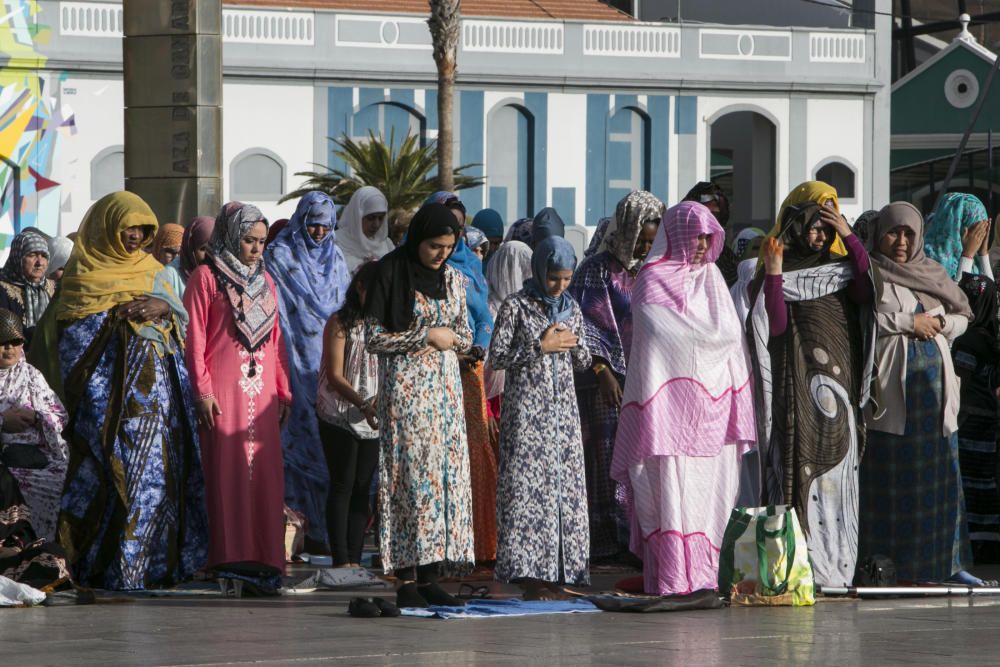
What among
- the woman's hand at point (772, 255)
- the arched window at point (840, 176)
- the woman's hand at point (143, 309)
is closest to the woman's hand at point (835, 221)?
the woman's hand at point (772, 255)

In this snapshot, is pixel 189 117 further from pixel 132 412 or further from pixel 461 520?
pixel 461 520

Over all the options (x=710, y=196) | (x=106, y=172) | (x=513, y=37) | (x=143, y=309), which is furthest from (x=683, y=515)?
(x=513, y=37)

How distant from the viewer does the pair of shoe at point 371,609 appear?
8164 mm

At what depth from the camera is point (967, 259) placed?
10359 millimetres

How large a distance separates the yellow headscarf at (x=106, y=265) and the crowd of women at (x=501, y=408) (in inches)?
0.4

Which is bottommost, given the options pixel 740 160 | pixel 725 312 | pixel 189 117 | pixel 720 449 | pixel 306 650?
pixel 306 650

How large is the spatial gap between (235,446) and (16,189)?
81.1 ft

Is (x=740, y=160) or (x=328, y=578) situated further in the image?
(x=740, y=160)

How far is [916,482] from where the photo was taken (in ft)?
31.5

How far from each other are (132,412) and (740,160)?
32.5m

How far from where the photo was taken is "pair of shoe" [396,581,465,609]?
835cm

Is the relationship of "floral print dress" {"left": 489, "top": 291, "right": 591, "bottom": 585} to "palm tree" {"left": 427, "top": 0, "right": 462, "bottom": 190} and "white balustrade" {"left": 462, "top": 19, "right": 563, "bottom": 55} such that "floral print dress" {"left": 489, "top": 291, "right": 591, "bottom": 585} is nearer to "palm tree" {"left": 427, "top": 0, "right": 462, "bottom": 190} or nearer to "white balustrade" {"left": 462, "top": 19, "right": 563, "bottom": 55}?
"palm tree" {"left": 427, "top": 0, "right": 462, "bottom": 190}

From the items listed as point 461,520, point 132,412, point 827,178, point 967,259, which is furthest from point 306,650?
point 827,178

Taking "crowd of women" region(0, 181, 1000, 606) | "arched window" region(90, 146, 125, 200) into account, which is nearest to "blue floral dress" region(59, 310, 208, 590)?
"crowd of women" region(0, 181, 1000, 606)
